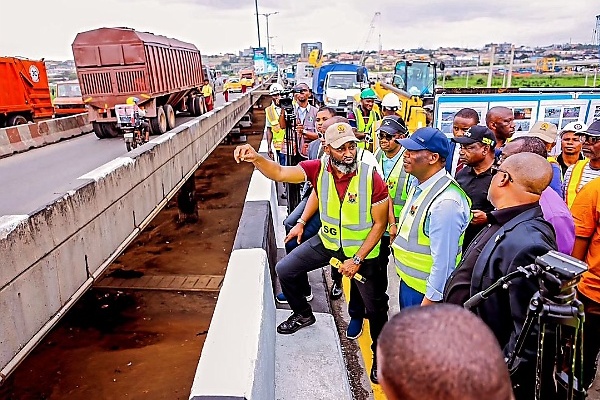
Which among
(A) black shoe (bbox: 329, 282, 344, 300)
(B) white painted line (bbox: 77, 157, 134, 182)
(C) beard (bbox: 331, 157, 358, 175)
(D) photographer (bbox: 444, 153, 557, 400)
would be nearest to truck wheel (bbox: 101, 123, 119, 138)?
(B) white painted line (bbox: 77, 157, 134, 182)

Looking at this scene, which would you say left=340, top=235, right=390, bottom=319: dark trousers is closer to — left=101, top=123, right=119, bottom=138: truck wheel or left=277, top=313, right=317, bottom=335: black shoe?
left=277, top=313, right=317, bottom=335: black shoe

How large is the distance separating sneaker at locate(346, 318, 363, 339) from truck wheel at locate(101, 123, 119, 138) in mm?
11146

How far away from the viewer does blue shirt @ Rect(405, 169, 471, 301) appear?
9.32 feet

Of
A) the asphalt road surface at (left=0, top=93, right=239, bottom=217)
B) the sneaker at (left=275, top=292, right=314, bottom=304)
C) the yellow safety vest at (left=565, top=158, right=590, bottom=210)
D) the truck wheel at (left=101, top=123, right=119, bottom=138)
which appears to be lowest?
the sneaker at (left=275, top=292, right=314, bottom=304)

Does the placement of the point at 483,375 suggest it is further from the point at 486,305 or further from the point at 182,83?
the point at 182,83

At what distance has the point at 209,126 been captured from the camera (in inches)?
527

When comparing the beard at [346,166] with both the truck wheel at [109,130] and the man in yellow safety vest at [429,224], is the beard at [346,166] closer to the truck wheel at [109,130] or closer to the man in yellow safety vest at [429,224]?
the man in yellow safety vest at [429,224]

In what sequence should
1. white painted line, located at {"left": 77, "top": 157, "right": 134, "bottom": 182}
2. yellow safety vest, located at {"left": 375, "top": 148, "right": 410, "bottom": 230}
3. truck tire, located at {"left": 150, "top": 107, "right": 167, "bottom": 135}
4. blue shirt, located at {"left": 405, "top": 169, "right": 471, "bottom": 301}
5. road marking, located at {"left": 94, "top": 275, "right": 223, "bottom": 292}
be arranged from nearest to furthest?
blue shirt, located at {"left": 405, "top": 169, "right": 471, "bottom": 301} < yellow safety vest, located at {"left": 375, "top": 148, "right": 410, "bottom": 230} < white painted line, located at {"left": 77, "top": 157, "right": 134, "bottom": 182} < road marking, located at {"left": 94, "top": 275, "right": 223, "bottom": 292} < truck tire, located at {"left": 150, "top": 107, "right": 167, "bottom": 135}

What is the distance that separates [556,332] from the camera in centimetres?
168

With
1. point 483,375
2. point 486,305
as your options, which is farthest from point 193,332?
point 483,375

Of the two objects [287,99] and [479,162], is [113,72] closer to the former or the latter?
[287,99]

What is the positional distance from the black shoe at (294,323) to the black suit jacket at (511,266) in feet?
6.07

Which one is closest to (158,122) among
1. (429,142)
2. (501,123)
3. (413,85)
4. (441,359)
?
(413,85)

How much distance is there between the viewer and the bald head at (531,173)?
2.34m
